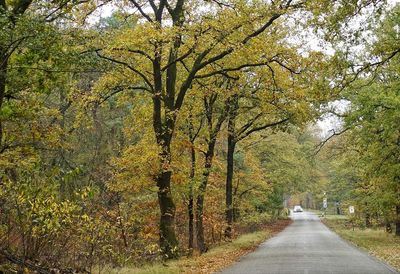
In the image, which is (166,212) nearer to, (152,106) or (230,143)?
(152,106)

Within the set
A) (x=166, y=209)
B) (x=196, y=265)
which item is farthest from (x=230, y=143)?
(x=196, y=265)

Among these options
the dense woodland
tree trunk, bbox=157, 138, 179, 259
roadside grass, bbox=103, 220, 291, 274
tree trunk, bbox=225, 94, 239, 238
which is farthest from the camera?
tree trunk, bbox=225, 94, 239, 238

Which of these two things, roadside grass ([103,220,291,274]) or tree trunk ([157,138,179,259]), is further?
tree trunk ([157,138,179,259])

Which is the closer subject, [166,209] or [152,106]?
[166,209]

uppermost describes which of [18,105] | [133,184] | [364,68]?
[364,68]

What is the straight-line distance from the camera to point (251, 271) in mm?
14961

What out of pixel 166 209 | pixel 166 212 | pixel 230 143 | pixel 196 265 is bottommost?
pixel 196 265

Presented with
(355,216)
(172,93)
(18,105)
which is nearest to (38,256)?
(18,105)

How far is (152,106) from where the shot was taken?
22.1m

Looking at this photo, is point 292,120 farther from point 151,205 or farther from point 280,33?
point 151,205

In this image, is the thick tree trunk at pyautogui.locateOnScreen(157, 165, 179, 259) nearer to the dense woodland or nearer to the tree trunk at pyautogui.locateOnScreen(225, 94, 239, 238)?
the dense woodland

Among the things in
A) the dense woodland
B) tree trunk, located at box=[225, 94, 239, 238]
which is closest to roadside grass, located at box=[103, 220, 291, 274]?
the dense woodland

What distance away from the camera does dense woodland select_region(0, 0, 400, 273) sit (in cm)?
927

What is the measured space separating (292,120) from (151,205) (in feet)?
25.8
